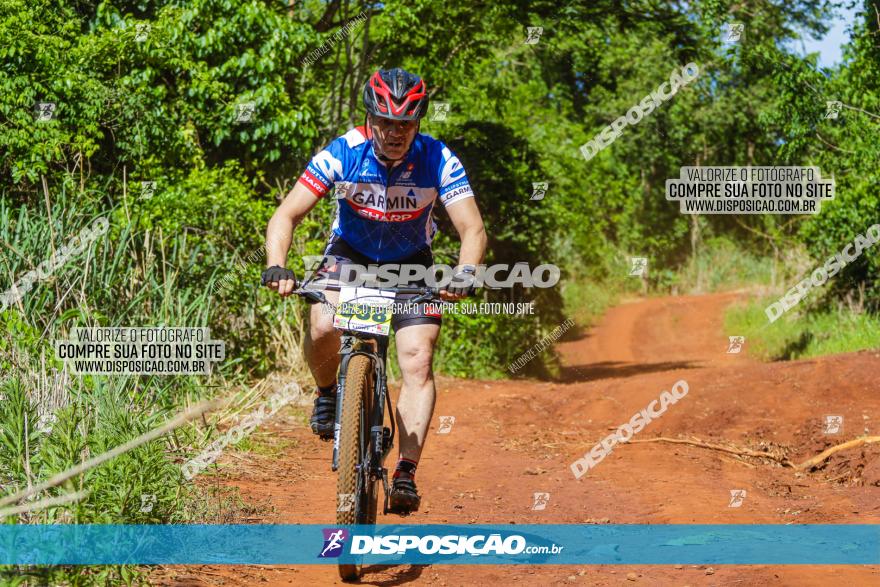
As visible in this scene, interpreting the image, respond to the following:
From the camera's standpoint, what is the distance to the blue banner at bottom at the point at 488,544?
4871 mm

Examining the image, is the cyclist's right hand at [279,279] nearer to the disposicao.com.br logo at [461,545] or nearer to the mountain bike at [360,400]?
the mountain bike at [360,400]

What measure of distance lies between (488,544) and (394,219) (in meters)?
1.84


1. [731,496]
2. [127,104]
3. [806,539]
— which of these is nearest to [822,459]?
[731,496]

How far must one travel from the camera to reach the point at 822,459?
837 centimetres

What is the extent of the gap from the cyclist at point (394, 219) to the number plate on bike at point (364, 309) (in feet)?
0.43

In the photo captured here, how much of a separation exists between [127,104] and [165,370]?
4.62m

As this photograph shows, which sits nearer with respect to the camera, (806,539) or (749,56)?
(806,539)

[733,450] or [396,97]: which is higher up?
[396,97]

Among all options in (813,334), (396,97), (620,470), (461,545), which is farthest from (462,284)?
(813,334)

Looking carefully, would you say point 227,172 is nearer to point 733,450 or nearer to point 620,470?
point 620,470

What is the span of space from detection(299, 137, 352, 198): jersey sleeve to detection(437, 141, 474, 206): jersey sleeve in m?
0.52

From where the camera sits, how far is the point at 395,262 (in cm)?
577

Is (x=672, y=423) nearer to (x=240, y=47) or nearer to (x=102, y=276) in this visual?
(x=102, y=276)

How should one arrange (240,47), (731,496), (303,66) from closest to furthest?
(731,496) → (240,47) → (303,66)
